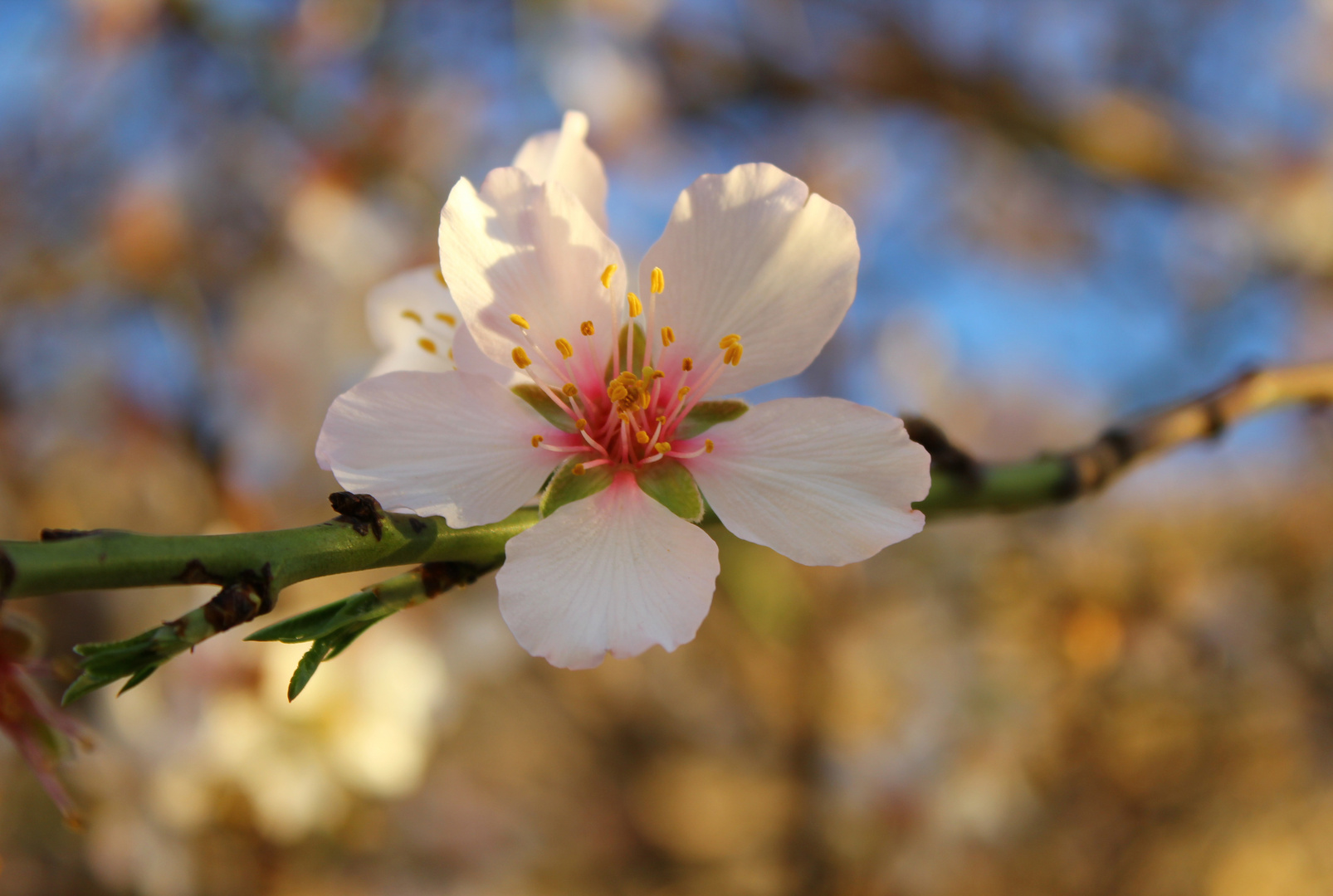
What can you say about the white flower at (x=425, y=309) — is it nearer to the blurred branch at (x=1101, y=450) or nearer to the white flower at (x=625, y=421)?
the white flower at (x=625, y=421)

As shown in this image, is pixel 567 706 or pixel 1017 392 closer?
pixel 1017 392

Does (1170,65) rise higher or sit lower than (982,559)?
higher

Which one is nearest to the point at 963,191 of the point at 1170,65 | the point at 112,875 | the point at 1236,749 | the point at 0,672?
the point at 1170,65

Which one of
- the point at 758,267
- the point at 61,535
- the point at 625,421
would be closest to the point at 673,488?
the point at 625,421

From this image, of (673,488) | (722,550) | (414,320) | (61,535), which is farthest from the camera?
(722,550)

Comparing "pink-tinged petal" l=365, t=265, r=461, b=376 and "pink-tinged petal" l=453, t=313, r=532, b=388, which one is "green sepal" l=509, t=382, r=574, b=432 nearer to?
"pink-tinged petal" l=453, t=313, r=532, b=388

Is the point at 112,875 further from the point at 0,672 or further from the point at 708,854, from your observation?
the point at 708,854

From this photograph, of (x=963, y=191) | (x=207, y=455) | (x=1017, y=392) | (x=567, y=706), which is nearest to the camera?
(x=207, y=455)

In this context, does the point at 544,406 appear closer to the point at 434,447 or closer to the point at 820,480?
the point at 434,447
